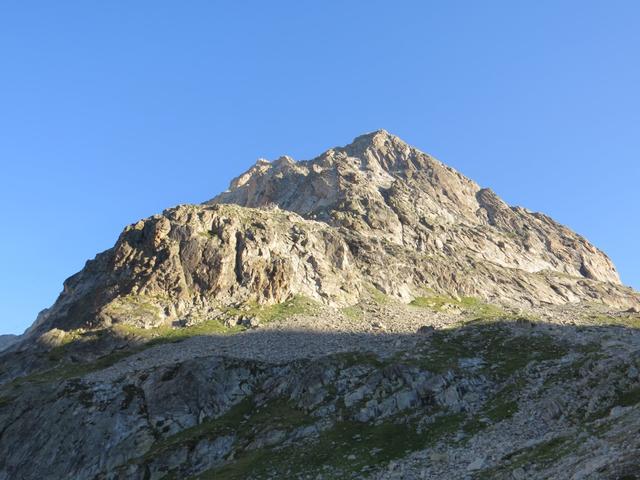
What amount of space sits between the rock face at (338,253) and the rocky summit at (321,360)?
479 millimetres

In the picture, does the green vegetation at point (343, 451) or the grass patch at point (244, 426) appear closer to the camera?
the green vegetation at point (343, 451)

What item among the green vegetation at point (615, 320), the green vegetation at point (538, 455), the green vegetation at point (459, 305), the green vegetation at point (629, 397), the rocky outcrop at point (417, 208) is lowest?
the green vegetation at point (538, 455)

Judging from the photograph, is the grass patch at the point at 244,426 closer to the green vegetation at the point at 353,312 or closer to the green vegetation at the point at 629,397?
the green vegetation at the point at 629,397

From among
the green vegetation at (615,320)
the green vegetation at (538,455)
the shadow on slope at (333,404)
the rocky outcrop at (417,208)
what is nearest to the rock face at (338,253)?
the rocky outcrop at (417,208)

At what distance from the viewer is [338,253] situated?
108375mm

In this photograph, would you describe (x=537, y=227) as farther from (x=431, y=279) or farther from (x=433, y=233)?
(x=431, y=279)

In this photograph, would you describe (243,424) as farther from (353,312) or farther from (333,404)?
(353,312)

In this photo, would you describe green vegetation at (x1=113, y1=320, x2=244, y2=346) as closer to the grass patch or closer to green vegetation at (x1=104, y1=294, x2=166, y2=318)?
green vegetation at (x1=104, y1=294, x2=166, y2=318)

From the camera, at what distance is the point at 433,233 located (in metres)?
132

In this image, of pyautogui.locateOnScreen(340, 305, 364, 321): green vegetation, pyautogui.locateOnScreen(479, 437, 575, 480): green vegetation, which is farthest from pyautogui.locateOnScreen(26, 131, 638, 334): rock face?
pyautogui.locateOnScreen(479, 437, 575, 480): green vegetation

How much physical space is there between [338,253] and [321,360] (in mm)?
49049

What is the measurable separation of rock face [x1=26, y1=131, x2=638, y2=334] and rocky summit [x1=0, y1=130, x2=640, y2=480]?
1.57 feet

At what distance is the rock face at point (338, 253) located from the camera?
92.1 metres

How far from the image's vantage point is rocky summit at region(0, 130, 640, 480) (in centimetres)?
4188
